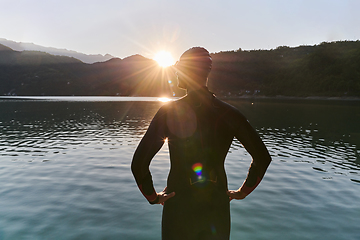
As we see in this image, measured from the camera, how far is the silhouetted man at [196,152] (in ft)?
7.29

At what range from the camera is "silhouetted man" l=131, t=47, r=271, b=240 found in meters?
2.22

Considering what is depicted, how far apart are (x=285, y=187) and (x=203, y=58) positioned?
10.7m

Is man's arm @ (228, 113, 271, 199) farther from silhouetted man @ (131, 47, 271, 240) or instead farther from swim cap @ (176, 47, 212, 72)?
swim cap @ (176, 47, 212, 72)

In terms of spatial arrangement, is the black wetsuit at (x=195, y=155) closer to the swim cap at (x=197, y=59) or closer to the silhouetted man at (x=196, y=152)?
the silhouetted man at (x=196, y=152)

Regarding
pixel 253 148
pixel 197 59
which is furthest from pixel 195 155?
pixel 197 59

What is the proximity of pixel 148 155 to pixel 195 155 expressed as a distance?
0.41 meters

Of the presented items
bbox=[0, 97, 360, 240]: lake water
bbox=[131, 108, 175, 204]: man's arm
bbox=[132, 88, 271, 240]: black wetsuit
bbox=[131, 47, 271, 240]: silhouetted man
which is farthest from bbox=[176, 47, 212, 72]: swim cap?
bbox=[0, 97, 360, 240]: lake water

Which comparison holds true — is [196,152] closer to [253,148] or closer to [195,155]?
[195,155]

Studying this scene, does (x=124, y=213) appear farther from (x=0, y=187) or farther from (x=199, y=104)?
(x=199, y=104)

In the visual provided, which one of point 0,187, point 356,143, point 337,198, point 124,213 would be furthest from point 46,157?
point 356,143

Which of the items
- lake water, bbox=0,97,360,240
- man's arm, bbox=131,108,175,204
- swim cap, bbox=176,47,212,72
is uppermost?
swim cap, bbox=176,47,212,72

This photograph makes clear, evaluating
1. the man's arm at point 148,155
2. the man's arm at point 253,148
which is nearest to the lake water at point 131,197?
the man's arm at point 253,148

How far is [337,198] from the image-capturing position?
1002cm

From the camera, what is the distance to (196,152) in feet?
7.27
